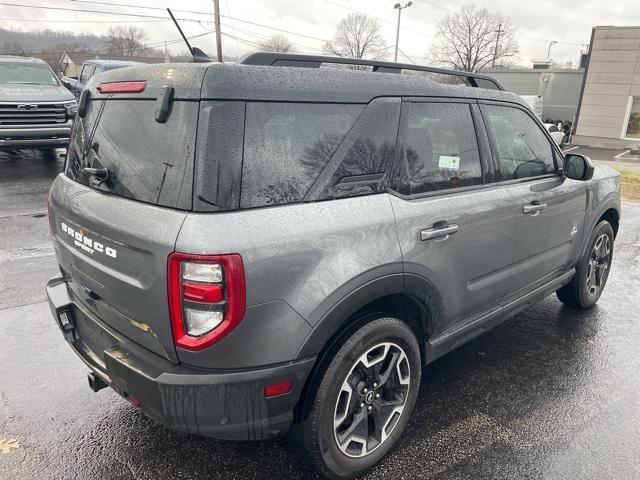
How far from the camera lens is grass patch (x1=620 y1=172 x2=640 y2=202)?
10.0 metres

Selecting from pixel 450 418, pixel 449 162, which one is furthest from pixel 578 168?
pixel 450 418

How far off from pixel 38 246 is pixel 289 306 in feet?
16.0

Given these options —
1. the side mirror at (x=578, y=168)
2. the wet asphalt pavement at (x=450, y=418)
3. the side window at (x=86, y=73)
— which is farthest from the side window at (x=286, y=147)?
the side window at (x=86, y=73)

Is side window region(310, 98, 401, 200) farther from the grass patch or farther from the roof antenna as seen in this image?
the grass patch

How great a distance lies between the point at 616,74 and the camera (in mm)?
21641

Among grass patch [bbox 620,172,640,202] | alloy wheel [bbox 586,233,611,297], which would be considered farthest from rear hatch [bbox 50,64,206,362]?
grass patch [bbox 620,172,640,202]

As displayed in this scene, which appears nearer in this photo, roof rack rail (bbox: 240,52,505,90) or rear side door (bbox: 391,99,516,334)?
roof rack rail (bbox: 240,52,505,90)

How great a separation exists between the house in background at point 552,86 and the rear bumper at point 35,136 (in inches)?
1100

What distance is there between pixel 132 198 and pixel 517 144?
8.26 feet

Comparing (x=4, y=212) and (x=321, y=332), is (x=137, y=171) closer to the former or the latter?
(x=321, y=332)

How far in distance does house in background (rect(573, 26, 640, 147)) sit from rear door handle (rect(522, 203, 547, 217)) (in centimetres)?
2318

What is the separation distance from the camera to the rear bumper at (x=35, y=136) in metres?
8.81

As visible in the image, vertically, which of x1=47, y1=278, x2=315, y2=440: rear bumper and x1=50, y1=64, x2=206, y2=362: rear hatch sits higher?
x1=50, y1=64, x2=206, y2=362: rear hatch

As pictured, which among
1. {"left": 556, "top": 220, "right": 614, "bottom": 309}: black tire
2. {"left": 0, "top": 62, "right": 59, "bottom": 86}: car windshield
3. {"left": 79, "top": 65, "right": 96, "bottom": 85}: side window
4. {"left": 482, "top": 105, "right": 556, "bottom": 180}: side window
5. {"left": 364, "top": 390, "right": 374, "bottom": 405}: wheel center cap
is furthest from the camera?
{"left": 79, "top": 65, "right": 96, "bottom": 85}: side window
